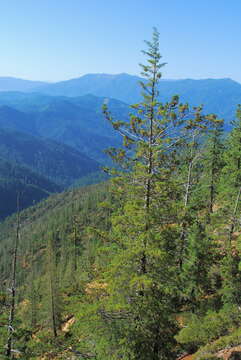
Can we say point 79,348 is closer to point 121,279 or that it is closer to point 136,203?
point 121,279

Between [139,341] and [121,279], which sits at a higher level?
[121,279]

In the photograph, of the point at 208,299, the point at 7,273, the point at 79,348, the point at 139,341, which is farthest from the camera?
the point at 7,273

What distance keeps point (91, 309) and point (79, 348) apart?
8.53ft

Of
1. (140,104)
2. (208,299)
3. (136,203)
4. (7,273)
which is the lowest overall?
(7,273)

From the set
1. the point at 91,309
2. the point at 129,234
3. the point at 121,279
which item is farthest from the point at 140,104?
the point at 91,309

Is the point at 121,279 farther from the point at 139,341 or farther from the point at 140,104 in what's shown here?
the point at 140,104

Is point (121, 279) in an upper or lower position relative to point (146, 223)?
lower

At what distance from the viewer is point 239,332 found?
552 inches

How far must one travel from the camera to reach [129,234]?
559 inches

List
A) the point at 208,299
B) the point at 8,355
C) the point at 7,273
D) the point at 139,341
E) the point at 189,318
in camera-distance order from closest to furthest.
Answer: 1. the point at 139,341
2. the point at 8,355
3. the point at 189,318
4. the point at 208,299
5. the point at 7,273

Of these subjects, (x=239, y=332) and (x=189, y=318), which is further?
(x=189, y=318)

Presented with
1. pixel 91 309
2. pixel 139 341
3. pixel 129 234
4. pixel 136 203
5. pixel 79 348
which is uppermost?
pixel 136 203

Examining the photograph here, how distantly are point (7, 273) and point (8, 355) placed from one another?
119 metres

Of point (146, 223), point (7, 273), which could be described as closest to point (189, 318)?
point (146, 223)
